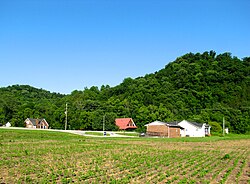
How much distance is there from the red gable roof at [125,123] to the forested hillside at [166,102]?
4.79ft

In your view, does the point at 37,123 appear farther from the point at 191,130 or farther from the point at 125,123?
the point at 191,130

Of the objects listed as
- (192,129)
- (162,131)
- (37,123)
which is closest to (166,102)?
(192,129)

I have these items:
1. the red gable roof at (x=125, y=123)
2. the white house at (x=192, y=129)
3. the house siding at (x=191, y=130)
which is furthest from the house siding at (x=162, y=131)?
the red gable roof at (x=125, y=123)

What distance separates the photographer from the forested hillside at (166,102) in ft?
265

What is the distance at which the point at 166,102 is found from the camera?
86938mm

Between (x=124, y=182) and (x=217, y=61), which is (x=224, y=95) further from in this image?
(x=124, y=182)

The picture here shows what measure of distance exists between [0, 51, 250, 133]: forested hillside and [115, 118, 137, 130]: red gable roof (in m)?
1.46

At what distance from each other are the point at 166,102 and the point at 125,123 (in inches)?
557

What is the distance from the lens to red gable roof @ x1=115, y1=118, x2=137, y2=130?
82.1 metres

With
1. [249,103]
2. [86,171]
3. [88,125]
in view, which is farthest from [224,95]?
[86,171]

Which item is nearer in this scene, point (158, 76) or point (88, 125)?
point (88, 125)

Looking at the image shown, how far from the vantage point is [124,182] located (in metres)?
11.5

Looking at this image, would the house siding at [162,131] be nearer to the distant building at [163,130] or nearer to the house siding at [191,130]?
the distant building at [163,130]

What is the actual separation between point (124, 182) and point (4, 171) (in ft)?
18.2
